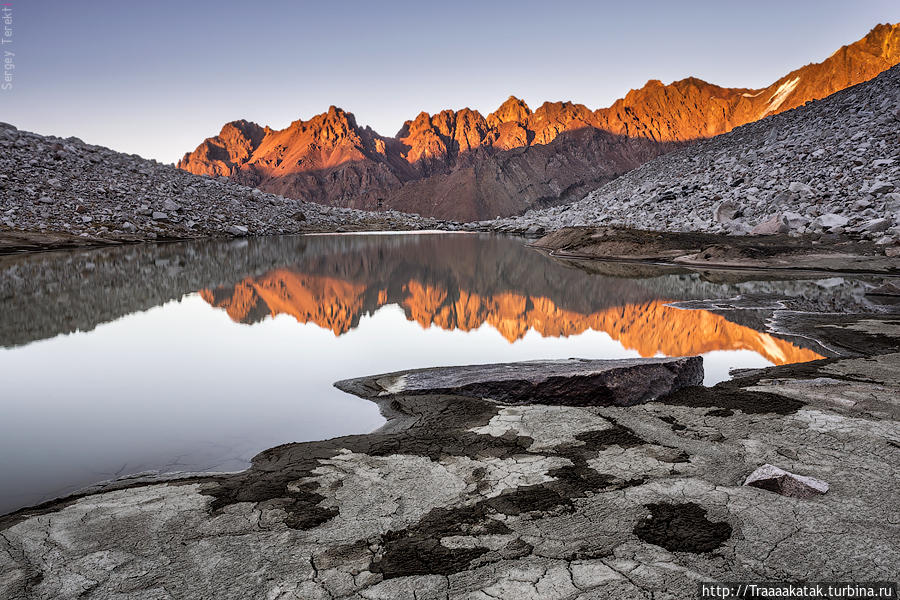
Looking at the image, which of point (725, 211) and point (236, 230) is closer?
point (725, 211)

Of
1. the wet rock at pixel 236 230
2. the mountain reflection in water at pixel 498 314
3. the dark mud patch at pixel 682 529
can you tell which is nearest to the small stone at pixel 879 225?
the mountain reflection in water at pixel 498 314

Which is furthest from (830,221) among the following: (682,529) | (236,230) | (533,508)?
(236,230)

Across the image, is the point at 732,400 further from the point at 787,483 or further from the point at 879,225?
the point at 879,225

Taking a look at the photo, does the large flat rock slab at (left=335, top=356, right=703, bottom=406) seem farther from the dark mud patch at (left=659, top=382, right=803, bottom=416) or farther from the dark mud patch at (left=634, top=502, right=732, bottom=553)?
the dark mud patch at (left=634, top=502, right=732, bottom=553)

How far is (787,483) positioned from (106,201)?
63.7 m

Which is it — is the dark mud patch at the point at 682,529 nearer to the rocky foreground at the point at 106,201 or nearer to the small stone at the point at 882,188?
the small stone at the point at 882,188

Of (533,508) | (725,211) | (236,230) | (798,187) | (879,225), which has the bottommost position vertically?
(533,508)

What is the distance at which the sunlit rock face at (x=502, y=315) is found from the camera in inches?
447

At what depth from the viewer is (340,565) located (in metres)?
3.21

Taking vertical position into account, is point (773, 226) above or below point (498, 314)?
above

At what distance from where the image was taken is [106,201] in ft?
175

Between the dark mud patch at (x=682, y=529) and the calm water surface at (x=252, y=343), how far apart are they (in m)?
4.03

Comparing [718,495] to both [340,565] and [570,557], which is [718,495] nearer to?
[570,557]

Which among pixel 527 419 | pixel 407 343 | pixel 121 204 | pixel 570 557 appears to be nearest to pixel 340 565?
pixel 570 557
